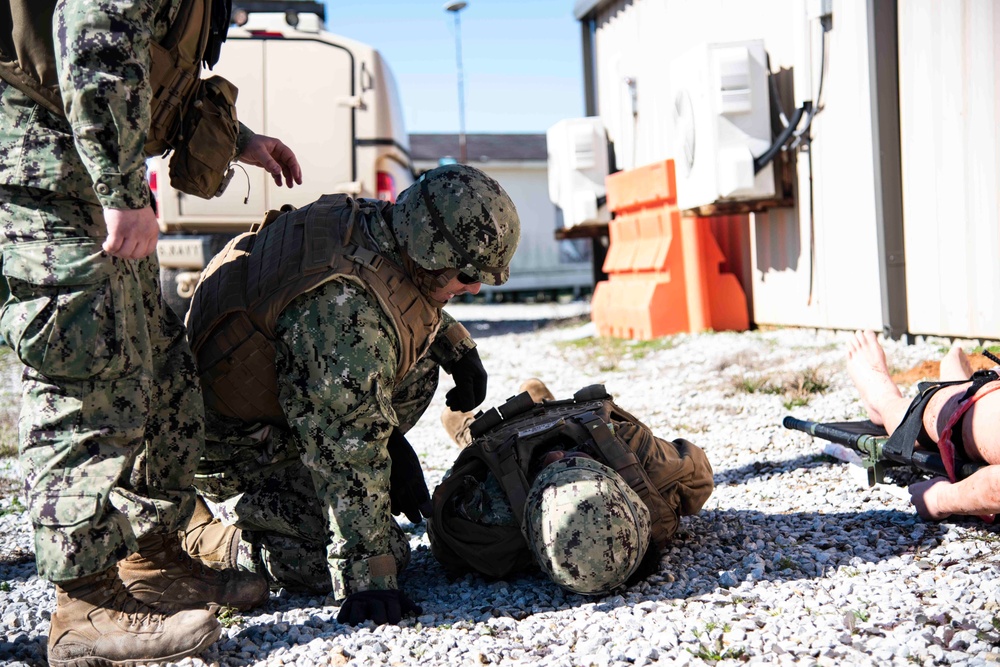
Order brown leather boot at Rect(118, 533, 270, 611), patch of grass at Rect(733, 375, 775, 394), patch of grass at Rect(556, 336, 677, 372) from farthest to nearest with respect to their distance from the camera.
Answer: patch of grass at Rect(556, 336, 677, 372), patch of grass at Rect(733, 375, 775, 394), brown leather boot at Rect(118, 533, 270, 611)

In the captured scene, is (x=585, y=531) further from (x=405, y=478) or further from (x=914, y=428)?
(x=914, y=428)

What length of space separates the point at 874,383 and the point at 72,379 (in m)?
2.89

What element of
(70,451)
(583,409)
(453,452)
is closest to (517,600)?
(583,409)

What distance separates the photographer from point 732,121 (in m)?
7.20

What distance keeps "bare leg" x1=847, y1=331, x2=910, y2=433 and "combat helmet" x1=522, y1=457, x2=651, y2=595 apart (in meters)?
1.35

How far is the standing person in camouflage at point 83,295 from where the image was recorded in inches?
86.5

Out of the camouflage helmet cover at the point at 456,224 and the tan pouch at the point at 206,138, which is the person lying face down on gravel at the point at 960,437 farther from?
the tan pouch at the point at 206,138

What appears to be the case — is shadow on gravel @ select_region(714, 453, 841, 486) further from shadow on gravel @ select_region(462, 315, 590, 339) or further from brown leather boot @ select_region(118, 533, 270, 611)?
shadow on gravel @ select_region(462, 315, 590, 339)

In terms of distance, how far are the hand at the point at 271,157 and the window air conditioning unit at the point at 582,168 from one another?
25.3 feet

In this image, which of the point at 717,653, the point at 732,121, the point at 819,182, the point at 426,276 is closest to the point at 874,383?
the point at 717,653

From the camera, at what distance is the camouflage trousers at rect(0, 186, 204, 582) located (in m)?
2.25

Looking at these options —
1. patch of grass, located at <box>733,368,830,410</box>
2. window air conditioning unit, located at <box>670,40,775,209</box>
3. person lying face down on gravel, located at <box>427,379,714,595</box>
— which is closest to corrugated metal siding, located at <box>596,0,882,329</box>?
window air conditioning unit, located at <box>670,40,775,209</box>

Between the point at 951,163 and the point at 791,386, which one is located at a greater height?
the point at 951,163

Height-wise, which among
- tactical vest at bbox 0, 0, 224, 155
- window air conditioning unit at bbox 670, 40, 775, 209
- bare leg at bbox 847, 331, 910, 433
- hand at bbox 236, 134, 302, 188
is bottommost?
bare leg at bbox 847, 331, 910, 433
